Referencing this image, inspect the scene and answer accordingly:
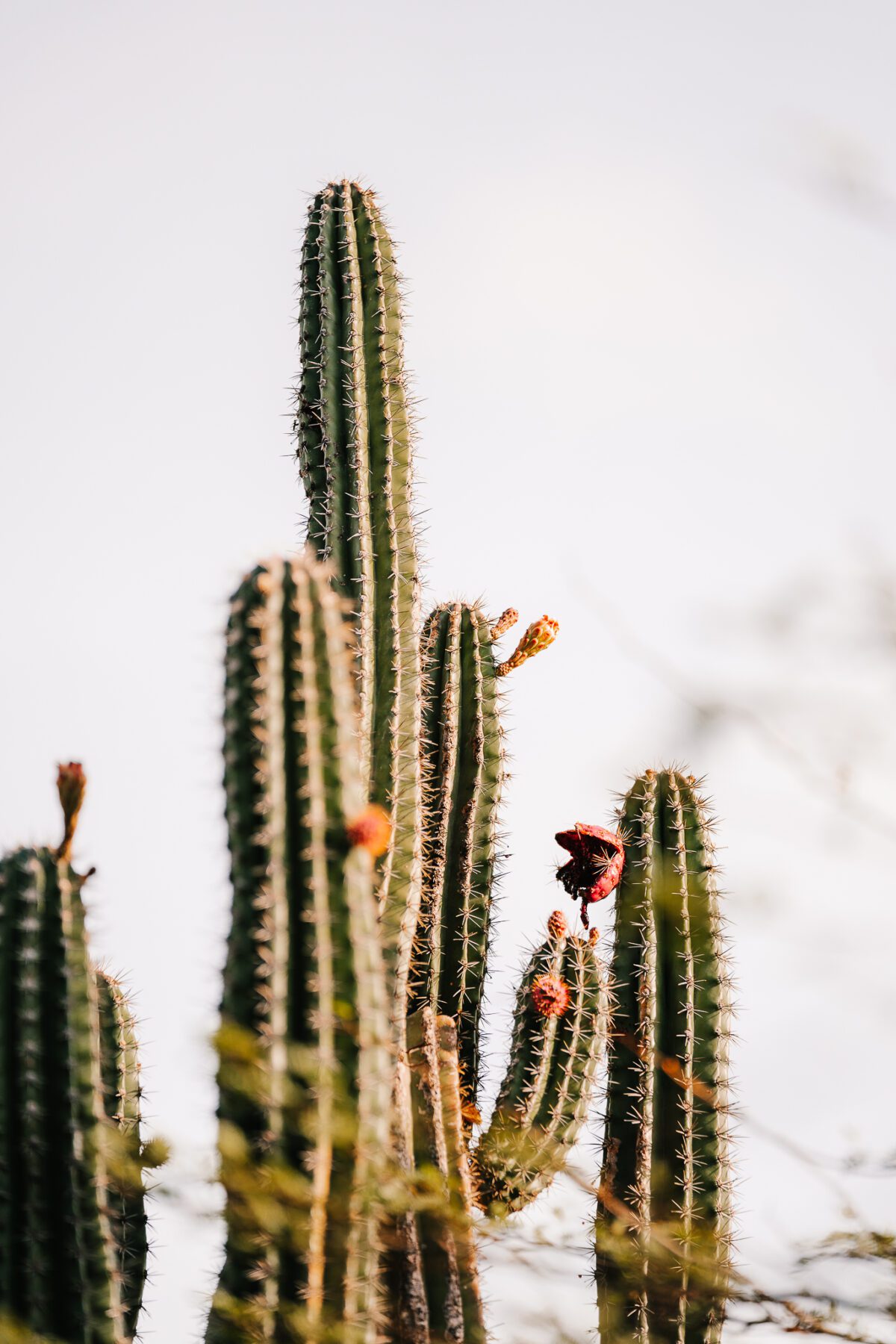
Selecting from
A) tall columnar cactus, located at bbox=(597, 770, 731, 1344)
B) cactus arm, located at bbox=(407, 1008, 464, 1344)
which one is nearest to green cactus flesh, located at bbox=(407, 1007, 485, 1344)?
cactus arm, located at bbox=(407, 1008, 464, 1344)

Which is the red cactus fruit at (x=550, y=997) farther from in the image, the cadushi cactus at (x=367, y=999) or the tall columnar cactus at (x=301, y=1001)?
the tall columnar cactus at (x=301, y=1001)

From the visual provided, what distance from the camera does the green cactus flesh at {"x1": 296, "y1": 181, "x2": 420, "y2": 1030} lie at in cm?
451

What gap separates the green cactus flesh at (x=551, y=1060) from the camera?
4574 mm

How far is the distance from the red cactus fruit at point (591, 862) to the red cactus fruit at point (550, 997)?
0.31 metres

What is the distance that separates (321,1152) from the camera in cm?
319

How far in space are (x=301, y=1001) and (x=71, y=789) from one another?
89 cm

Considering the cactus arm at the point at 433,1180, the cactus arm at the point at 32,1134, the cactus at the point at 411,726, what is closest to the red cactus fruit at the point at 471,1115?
the cactus at the point at 411,726

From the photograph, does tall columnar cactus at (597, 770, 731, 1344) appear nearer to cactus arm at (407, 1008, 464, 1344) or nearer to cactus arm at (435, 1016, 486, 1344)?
cactus arm at (435, 1016, 486, 1344)

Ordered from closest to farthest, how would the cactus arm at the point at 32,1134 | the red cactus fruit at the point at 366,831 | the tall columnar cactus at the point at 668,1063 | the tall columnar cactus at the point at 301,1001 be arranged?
the tall columnar cactus at the point at 301,1001, the red cactus fruit at the point at 366,831, the cactus arm at the point at 32,1134, the tall columnar cactus at the point at 668,1063

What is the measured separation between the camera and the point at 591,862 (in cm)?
486

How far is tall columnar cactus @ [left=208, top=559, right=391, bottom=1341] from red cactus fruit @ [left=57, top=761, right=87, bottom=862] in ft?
1.77

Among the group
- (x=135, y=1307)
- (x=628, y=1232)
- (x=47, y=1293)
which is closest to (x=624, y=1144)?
(x=628, y=1232)

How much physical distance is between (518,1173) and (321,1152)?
1.50 metres

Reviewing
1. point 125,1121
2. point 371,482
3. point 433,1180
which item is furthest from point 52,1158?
point 371,482
